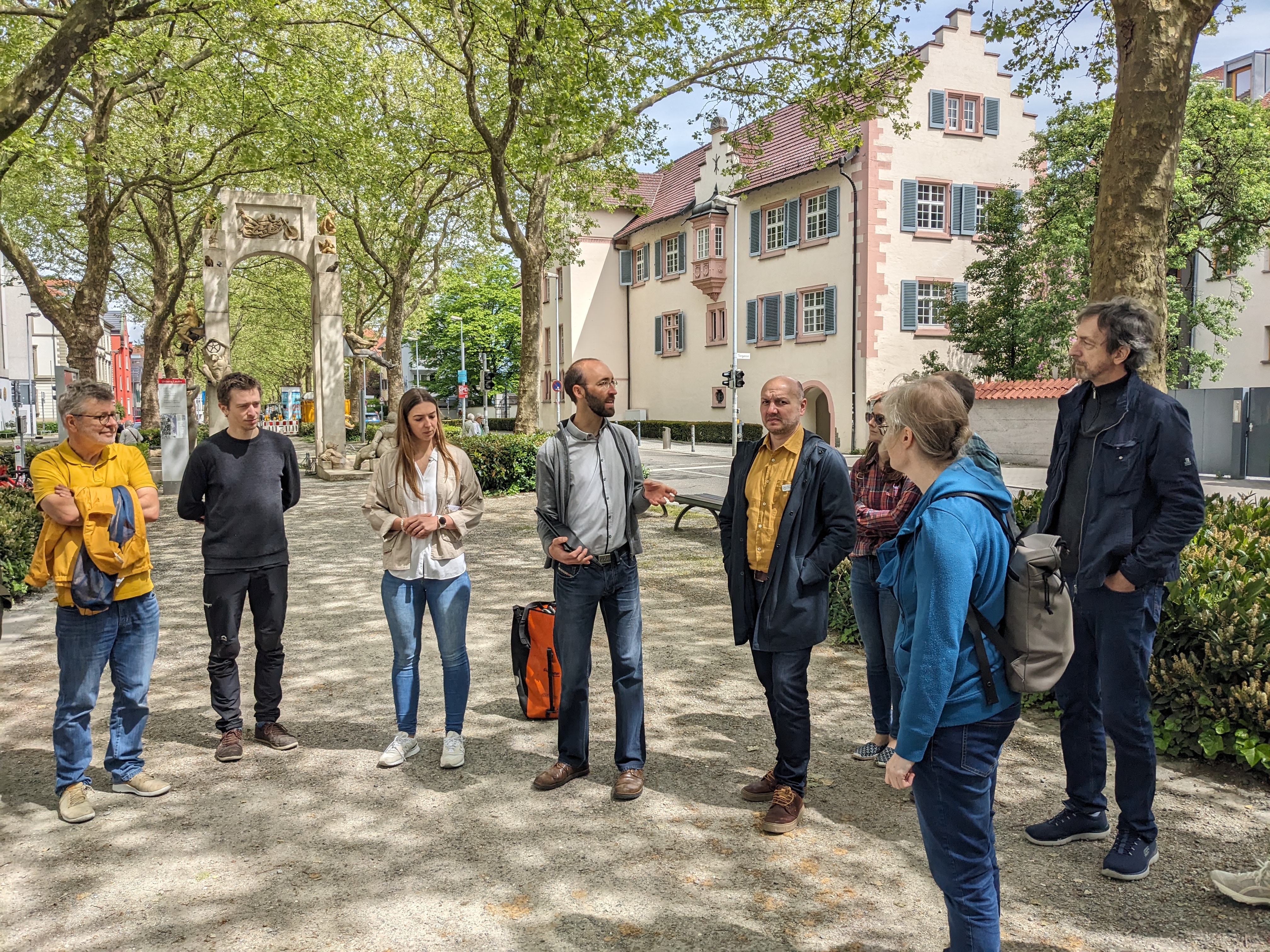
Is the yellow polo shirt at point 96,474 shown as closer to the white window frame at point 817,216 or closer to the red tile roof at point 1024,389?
the red tile roof at point 1024,389

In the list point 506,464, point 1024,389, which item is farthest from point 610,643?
point 1024,389

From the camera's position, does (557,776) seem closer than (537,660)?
Yes

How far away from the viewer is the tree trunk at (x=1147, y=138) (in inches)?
244

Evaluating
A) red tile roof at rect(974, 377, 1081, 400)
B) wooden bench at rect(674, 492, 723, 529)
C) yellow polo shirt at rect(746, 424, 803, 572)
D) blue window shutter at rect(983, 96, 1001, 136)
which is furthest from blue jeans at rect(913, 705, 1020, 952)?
blue window shutter at rect(983, 96, 1001, 136)

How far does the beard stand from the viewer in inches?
173

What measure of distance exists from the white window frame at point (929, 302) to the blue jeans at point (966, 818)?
3076 cm

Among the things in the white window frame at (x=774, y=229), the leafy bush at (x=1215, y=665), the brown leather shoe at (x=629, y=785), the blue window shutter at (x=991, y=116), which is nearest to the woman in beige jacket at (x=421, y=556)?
the brown leather shoe at (x=629, y=785)

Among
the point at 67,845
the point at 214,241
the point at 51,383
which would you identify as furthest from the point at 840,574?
the point at 51,383

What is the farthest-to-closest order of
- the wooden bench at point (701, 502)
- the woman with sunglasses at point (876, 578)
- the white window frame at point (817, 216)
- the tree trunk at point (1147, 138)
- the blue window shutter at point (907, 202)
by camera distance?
1. the white window frame at point (817, 216)
2. the blue window shutter at point (907, 202)
3. the wooden bench at point (701, 502)
4. the tree trunk at point (1147, 138)
5. the woman with sunglasses at point (876, 578)

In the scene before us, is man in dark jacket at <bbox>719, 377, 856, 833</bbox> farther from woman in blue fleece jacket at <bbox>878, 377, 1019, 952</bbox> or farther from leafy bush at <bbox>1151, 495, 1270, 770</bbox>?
leafy bush at <bbox>1151, 495, 1270, 770</bbox>

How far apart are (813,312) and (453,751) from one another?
102 feet

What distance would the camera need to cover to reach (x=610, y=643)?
15.3ft

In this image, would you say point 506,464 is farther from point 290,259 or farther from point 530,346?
point 290,259

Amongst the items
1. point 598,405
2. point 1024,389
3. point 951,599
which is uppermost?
point 1024,389
